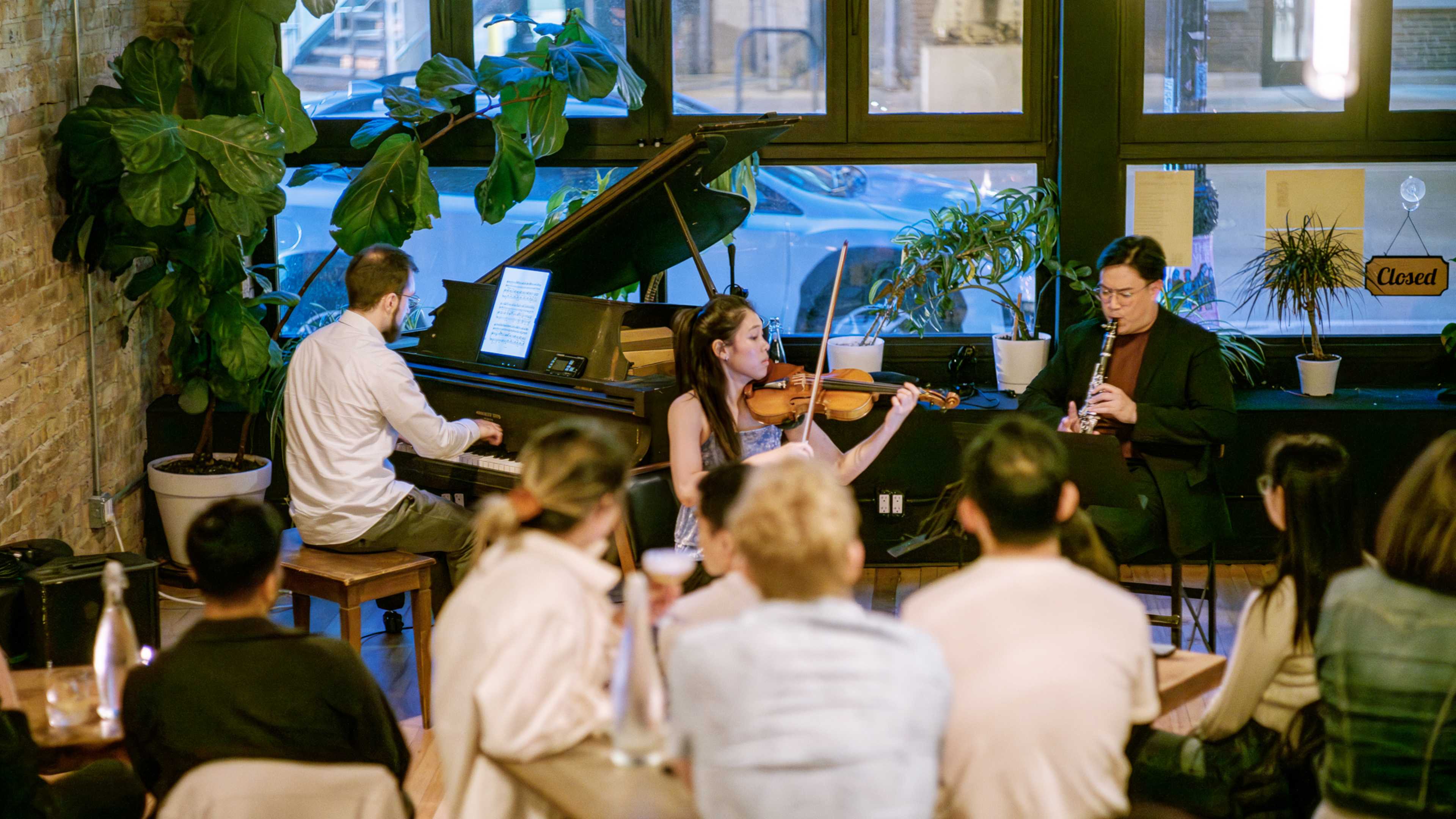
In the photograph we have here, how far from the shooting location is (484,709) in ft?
6.72

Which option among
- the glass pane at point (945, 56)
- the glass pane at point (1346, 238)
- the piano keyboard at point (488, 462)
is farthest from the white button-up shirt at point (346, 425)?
the glass pane at point (1346, 238)

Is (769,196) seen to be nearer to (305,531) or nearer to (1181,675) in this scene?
(305,531)

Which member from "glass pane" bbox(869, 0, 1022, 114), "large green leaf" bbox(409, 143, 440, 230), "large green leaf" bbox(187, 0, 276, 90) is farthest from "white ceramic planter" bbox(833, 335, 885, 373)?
"large green leaf" bbox(187, 0, 276, 90)

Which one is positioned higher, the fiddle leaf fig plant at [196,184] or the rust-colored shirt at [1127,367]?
the fiddle leaf fig plant at [196,184]

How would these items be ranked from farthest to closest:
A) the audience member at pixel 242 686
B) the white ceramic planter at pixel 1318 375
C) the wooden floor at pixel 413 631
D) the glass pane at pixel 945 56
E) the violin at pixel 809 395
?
the glass pane at pixel 945 56
the white ceramic planter at pixel 1318 375
the violin at pixel 809 395
the wooden floor at pixel 413 631
the audience member at pixel 242 686

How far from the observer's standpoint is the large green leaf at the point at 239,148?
4453 millimetres

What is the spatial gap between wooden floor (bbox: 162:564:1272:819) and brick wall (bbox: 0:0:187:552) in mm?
548

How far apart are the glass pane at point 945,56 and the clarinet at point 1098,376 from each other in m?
1.51

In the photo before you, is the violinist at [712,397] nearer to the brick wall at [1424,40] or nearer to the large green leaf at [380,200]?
the large green leaf at [380,200]

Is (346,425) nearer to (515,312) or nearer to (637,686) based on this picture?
(515,312)

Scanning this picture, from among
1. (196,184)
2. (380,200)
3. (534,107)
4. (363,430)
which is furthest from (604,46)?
(363,430)

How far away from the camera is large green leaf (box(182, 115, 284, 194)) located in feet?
14.6

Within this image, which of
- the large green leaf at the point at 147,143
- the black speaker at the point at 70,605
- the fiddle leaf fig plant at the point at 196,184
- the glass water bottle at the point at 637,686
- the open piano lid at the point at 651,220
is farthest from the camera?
the fiddle leaf fig plant at the point at 196,184

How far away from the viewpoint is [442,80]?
4992 millimetres
